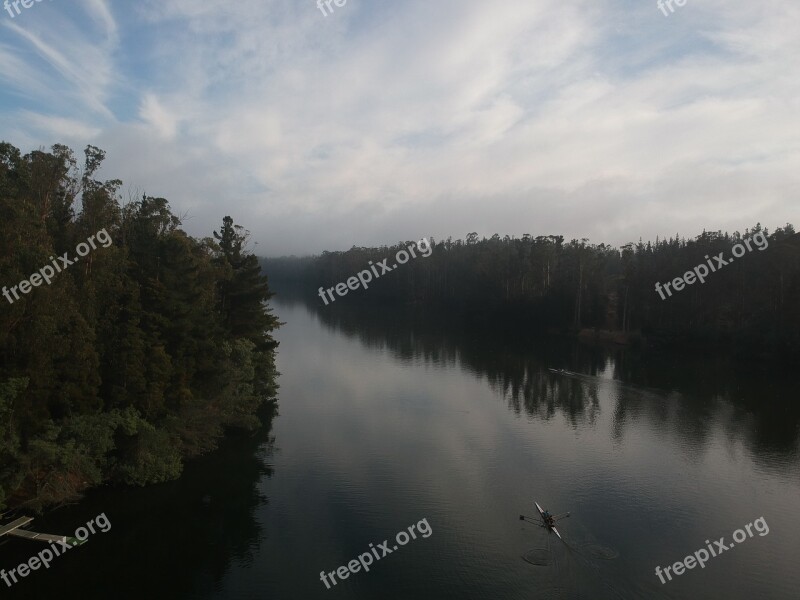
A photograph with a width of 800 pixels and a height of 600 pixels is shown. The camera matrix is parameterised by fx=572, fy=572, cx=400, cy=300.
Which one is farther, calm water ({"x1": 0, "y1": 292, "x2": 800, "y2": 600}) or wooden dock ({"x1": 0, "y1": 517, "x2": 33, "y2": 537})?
wooden dock ({"x1": 0, "y1": 517, "x2": 33, "y2": 537})

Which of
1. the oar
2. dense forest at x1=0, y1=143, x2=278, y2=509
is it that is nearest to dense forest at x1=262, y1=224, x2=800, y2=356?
the oar

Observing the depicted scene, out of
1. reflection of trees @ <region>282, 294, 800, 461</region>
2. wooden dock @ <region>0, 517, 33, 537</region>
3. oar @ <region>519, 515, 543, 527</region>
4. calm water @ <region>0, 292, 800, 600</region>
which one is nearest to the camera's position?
calm water @ <region>0, 292, 800, 600</region>

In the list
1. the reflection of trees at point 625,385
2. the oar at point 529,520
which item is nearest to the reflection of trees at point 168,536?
the oar at point 529,520

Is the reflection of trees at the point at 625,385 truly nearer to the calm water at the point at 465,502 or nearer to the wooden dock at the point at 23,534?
the calm water at the point at 465,502

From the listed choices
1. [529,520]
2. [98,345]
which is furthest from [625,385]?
[98,345]

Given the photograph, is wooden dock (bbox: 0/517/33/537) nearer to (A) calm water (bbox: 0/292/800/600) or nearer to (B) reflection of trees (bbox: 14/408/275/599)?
(A) calm water (bbox: 0/292/800/600)

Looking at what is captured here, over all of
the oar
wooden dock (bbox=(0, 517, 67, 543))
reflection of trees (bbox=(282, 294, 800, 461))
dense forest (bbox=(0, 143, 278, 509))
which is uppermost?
dense forest (bbox=(0, 143, 278, 509))
